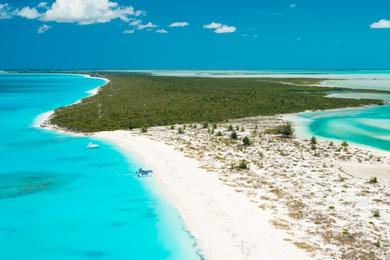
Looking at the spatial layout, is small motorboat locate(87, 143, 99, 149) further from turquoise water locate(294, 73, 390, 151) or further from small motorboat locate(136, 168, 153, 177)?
turquoise water locate(294, 73, 390, 151)

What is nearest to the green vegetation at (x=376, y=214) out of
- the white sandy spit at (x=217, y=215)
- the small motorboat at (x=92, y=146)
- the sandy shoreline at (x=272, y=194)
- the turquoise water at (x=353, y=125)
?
the sandy shoreline at (x=272, y=194)

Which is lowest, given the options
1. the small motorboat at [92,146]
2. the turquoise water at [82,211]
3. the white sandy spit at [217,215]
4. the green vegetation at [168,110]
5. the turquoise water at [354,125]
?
the turquoise water at [82,211]

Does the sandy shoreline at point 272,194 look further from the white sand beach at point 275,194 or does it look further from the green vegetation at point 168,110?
the green vegetation at point 168,110

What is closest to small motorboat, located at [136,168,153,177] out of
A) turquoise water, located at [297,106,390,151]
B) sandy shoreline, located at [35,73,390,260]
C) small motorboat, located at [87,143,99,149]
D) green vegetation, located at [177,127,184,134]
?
sandy shoreline, located at [35,73,390,260]

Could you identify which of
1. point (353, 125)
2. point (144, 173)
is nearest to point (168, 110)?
point (353, 125)

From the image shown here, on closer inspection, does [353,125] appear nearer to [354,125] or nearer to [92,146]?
[354,125]

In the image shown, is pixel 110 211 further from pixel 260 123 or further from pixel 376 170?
pixel 260 123
